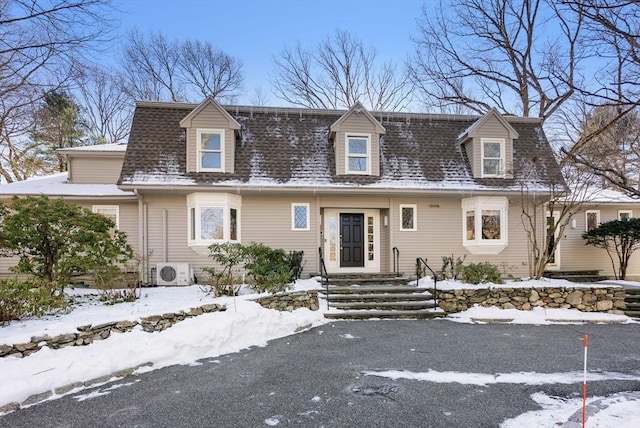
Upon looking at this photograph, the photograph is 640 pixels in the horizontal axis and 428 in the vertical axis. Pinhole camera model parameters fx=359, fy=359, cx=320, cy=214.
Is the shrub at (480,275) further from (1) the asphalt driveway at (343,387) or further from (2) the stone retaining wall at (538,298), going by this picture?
(1) the asphalt driveway at (343,387)

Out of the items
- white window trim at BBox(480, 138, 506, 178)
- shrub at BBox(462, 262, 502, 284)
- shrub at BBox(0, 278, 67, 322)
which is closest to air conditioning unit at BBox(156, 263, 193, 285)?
shrub at BBox(0, 278, 67, 322)

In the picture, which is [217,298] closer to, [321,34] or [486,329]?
[486,329]

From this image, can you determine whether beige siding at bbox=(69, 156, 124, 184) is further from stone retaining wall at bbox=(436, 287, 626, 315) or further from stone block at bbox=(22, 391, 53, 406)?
stone retaining wall at bbox=(436, 287, 626, 315)

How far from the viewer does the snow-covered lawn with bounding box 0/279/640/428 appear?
4039 millimetres

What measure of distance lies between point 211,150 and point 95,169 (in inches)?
202

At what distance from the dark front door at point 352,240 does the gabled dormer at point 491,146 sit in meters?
4.10

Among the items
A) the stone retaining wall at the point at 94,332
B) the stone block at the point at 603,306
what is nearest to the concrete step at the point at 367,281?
the stone retaining wall at the point at 94,332

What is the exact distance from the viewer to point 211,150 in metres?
10.9

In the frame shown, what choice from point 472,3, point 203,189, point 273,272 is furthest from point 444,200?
point 472,3

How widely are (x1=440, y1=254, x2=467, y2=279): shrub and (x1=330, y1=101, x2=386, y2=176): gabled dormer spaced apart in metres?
3.49

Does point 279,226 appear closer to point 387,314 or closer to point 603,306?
point 387,314

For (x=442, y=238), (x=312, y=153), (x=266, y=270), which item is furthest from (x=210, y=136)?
(x=442, y=238)

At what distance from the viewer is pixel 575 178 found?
11.6 metres

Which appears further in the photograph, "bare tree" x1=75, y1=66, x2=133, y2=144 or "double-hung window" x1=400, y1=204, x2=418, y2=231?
"bare tree" x1=75, y1=66, x2=133, y2=144
